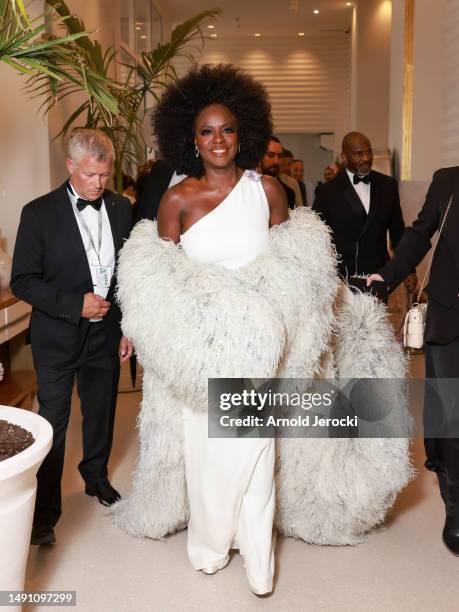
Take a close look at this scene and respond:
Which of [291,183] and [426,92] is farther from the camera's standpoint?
[291,183]

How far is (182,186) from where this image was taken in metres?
2.89

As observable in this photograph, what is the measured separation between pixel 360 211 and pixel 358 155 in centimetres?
38

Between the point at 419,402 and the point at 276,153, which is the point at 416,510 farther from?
the point at 276,153

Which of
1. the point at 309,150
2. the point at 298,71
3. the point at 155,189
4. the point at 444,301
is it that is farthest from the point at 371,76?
the point at 444,301

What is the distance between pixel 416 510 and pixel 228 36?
1397cm

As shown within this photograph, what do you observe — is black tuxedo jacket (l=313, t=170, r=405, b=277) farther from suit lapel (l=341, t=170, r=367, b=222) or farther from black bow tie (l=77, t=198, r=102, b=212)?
black bow tie (l=77, t=198, r=102, b=212)

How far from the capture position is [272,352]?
2.61m

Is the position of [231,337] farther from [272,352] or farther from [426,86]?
[426,86]

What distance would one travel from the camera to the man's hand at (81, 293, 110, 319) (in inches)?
122

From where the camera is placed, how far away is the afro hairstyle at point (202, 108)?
292 cm

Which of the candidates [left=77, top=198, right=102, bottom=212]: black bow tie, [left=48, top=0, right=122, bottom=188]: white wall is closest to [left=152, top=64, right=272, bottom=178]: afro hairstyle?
[left=77, top=198, right=102, bottom=212]: black bow tie

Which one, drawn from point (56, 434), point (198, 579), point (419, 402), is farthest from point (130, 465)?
point (419, 402)

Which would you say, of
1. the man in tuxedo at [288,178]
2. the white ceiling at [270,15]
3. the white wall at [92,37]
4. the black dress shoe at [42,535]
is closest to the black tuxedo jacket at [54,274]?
the black dress shoe at [42,535]

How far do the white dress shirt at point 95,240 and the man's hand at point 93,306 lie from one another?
0.47ft
